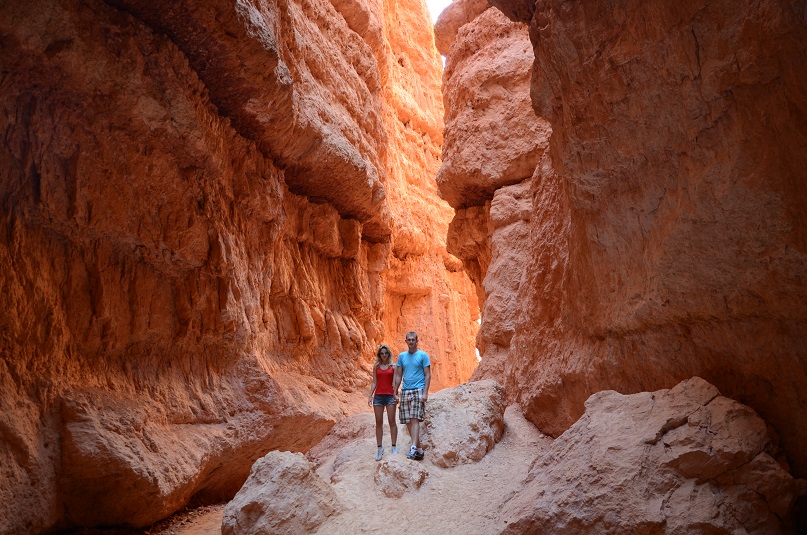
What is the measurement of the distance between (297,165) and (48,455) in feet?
19.1

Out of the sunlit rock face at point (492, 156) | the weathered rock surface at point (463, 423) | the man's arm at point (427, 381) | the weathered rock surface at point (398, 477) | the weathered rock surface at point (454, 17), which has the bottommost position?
the weathered rock surface at point (398, 477)

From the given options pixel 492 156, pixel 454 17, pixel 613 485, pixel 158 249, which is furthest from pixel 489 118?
pixel 613 485

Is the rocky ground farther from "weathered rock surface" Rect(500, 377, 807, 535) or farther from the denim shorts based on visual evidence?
the denim shorts

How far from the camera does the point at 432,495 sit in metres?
4.62

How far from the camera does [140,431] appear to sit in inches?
208

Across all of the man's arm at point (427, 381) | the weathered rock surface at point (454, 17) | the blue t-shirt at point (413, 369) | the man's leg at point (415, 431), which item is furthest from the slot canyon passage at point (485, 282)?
the weathered rock surface at point (454, 17)

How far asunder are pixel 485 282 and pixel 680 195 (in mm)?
5828

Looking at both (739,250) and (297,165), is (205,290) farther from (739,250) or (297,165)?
(739,250)

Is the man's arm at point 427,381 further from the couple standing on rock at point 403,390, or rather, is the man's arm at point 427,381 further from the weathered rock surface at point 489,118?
the weathered rock surface at point 489,118

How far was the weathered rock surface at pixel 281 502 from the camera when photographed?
4.22 m

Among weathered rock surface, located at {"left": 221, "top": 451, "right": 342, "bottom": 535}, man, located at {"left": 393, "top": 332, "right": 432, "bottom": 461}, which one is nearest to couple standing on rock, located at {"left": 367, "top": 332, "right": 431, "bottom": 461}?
man, located at {"left": 393, "top": 332, "right": 432, "bottom": 461}

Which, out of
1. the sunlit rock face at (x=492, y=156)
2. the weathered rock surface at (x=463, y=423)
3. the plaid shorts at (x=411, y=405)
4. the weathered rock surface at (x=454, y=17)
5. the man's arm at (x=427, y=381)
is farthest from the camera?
the weathered rock surface at (x=454, y=17)

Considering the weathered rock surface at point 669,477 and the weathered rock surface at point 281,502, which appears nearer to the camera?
the weathered rock surface at point 669,477

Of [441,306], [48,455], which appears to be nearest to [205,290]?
[48,455]
